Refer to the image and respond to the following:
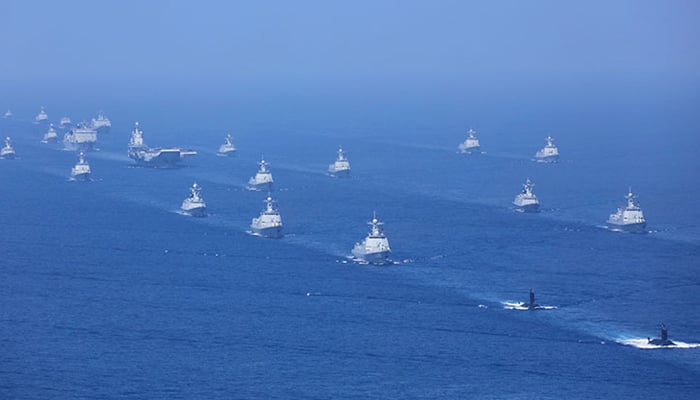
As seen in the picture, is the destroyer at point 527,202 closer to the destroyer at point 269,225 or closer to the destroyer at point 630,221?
the destroyer at point 630,221

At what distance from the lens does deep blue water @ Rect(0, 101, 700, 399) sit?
109 metres

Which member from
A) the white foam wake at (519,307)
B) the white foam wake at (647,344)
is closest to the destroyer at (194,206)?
the white foam wake at (519,307)

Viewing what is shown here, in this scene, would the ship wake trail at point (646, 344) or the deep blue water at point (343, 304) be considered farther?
the ship wake trail at point (646, 344)

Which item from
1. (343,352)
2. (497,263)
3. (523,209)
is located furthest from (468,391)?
(523,209)

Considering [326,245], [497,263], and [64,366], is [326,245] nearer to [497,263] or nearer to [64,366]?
[497,263]

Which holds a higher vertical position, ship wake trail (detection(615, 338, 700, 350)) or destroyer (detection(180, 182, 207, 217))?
destroyer (detection(180, 182, 207, 217))

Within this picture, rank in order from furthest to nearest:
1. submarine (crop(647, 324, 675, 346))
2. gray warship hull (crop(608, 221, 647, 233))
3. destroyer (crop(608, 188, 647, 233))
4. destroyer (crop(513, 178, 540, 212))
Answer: destroyer (crop(513, 178, 540, 212)) < destroyer (crop(608, 188, 647, 233)) < gray warship hull (crop(608, 221, 647, 233)) < submarine (crop(647, 324, 675, 346))

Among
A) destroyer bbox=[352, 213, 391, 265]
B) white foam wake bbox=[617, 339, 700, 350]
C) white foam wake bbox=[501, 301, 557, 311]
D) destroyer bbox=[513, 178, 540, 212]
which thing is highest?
destroyer bbox=[513, 178, 540, 212]

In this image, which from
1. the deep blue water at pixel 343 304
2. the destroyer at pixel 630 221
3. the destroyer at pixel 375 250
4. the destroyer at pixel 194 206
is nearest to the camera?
the deep blue water at pixel 343 304

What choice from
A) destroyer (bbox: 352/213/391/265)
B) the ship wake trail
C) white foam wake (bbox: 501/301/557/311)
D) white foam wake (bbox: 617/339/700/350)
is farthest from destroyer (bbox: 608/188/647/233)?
white foam wake (bbox: 617/339/700/350)

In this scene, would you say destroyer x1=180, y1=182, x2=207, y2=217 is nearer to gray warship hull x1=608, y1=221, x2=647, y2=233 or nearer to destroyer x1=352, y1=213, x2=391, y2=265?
destroyer x1=352, y1=213, x2=391, y2=265

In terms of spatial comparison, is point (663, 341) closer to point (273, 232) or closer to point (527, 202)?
point (273, 232)

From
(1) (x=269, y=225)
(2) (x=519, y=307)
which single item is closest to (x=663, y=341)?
(2) (x=519, y=307)

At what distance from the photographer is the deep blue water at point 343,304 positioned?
10919cm
